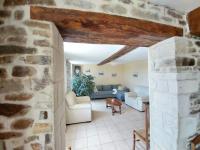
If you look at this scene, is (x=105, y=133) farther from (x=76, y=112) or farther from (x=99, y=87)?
(x=99, y=87)

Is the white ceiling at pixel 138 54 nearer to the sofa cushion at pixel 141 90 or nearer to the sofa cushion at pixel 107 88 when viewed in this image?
the sofa cushion at pixel 141 90

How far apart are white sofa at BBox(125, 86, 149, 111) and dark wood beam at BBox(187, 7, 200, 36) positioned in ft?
13.4

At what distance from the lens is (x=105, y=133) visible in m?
3.54

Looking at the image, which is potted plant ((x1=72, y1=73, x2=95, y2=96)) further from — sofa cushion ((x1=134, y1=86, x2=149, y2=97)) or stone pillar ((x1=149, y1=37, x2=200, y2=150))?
stone pillar ((x1=149, y1=37, x2=200, y2=150))

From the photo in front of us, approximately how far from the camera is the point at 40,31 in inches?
41.9

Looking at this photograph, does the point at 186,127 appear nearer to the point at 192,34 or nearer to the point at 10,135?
the point at 192,34

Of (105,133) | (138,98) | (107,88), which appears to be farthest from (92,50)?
(107,88)

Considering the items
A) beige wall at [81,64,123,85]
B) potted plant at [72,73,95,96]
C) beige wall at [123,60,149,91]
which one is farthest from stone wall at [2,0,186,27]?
beige wall at [81,64,123,85]

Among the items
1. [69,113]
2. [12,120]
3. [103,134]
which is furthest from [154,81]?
[69,113]

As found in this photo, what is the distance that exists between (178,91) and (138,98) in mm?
4346

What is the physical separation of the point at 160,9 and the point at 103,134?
308cm

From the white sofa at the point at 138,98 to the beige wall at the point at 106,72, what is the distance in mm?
2128

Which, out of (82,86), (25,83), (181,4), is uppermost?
(181,4)

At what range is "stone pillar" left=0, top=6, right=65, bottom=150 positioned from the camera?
3.36 feet
